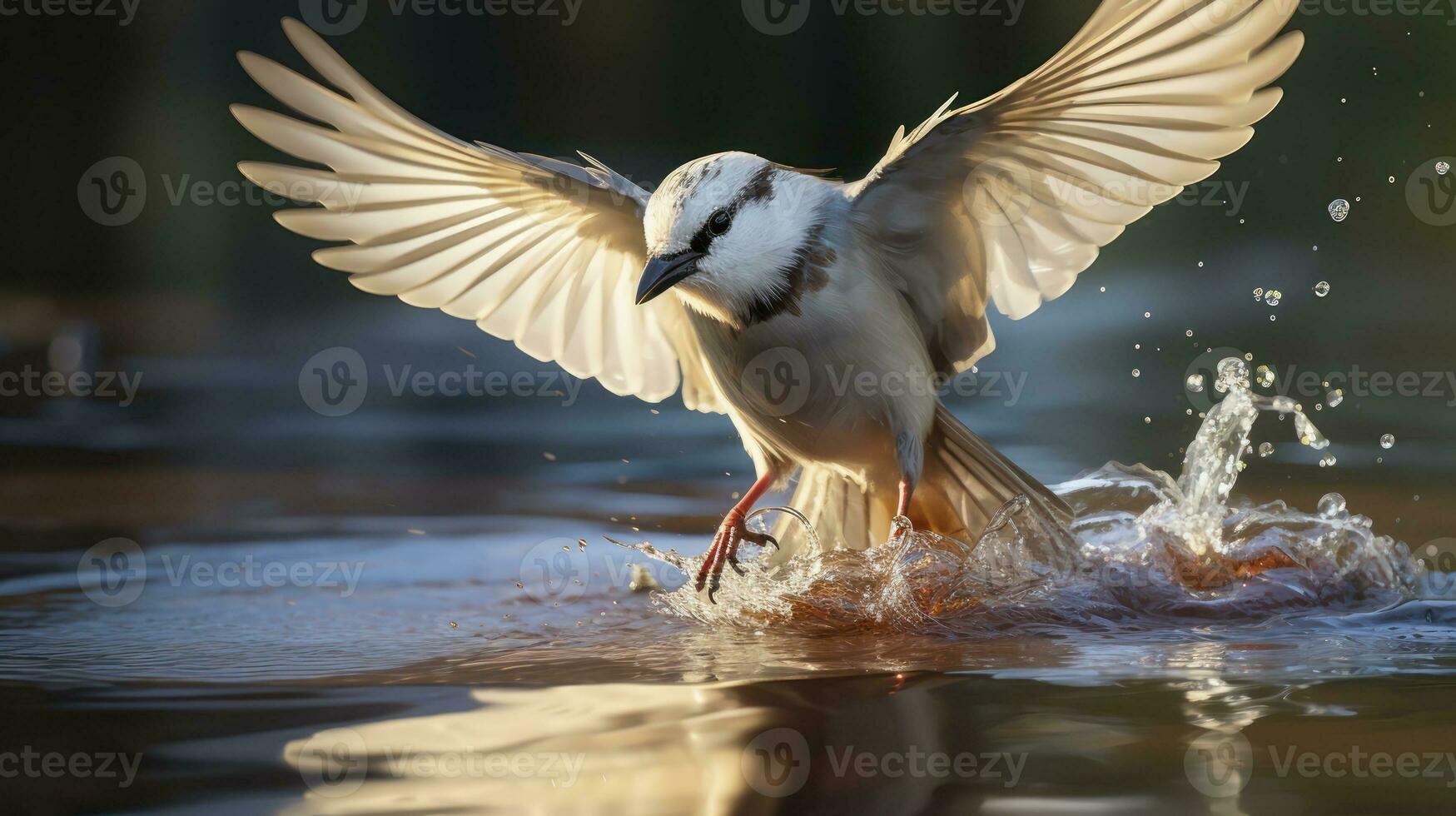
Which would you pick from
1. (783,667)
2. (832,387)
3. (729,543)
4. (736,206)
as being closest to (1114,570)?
(832,387)

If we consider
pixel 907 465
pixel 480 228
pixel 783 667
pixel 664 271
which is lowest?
pixel 783 667

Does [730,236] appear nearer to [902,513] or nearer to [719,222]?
[719,222]

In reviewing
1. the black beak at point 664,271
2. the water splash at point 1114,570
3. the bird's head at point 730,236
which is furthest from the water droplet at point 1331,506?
the black beak at point 664,271

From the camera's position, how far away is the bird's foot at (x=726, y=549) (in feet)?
11.5

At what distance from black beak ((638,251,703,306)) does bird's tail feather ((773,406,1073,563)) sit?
2.75 ft

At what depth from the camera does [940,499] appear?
364cm

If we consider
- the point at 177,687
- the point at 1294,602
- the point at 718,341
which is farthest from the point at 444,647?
the point at 1294,602

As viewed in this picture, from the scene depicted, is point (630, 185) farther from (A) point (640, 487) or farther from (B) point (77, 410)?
(B) point (77, 410)

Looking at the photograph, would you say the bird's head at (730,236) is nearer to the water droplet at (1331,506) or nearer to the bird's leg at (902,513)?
the bird's leg at (902,513)

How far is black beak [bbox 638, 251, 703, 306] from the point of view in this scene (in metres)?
2.95

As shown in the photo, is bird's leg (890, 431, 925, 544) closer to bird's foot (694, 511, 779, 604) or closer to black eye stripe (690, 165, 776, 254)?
bird's foot (694, 511, 779, 604)

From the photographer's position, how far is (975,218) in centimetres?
331

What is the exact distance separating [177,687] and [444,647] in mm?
604

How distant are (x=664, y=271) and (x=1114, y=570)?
1368 mm
